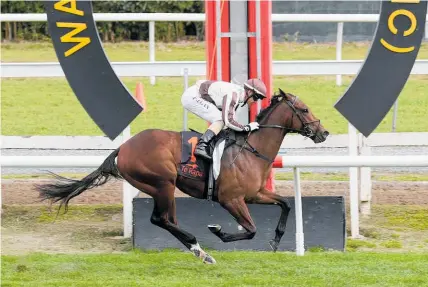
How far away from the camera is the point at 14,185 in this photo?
8984 millimetres

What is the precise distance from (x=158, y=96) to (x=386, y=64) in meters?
6.23

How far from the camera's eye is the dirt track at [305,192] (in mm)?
8578

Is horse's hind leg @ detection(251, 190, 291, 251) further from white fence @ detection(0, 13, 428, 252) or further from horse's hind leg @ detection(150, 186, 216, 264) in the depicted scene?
horse's hind leg @ detection(150, 186, 216, 264)

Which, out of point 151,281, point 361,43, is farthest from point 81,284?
point 361,43

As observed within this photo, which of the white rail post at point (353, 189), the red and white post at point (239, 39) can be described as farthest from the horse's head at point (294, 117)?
the white rail post at point (353, 189)

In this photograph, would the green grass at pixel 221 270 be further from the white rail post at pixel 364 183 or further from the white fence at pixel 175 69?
the white fence at pixel 175 69

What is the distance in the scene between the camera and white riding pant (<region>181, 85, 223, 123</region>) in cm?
699

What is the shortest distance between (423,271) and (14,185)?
160 inches

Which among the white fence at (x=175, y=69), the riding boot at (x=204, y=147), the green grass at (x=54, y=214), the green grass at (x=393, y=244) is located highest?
the white fence at (x=175, y=69)

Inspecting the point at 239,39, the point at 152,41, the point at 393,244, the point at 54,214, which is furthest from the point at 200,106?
the point at 152,41

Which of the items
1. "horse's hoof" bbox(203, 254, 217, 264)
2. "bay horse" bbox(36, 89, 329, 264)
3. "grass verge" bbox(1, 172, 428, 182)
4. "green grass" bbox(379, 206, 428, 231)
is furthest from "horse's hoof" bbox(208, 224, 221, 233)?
"grass verge" bbox(1, 172, 428, 182)

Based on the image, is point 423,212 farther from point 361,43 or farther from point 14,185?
point 361,43

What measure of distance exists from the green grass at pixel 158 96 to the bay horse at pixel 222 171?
13.9 ft

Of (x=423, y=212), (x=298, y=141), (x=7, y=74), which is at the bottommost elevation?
(x=423, y=212)
